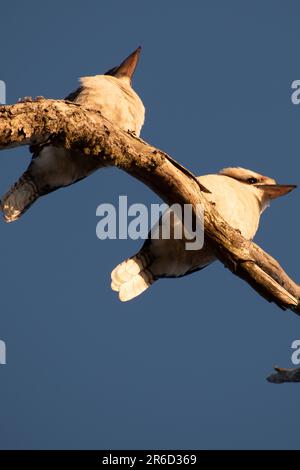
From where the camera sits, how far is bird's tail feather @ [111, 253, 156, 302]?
16.2ft

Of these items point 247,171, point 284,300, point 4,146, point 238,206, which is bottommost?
point 284,300

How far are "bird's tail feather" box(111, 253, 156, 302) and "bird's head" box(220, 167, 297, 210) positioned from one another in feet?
3.37

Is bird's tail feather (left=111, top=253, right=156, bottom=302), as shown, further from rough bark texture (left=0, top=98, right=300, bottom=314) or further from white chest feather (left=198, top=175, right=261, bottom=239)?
A: rough bark texture (left=0, top=98, right=300, bottom=314)

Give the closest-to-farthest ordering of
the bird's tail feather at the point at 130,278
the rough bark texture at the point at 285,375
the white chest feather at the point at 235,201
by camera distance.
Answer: the rough bark texture at the point at 285,375, the bird's tail feather at the point at 130,278, the white chest feather at the point at 235,201

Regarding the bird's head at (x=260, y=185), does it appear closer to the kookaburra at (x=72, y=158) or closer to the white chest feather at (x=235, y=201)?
the white chest feather at (x=235, y=201)

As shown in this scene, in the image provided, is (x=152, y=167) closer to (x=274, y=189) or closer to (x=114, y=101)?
(x=274, y=189)

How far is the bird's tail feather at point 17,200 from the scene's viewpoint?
17.0ft

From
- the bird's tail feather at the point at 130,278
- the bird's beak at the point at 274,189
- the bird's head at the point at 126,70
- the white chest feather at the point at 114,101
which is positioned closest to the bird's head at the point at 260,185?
the bird's beak at the point at 274,189

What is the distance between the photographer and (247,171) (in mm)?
5586
